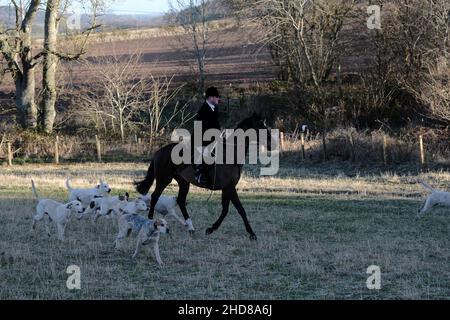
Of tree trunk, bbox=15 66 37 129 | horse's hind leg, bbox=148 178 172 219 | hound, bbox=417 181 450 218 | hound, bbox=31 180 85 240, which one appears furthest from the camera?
tree trunk, bbox=15 66 37 129

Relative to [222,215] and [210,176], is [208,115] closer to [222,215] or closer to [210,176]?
[210,176]

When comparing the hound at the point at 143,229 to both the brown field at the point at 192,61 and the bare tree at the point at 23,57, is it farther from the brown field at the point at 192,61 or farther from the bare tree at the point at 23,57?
the brown field at the point at 192,61

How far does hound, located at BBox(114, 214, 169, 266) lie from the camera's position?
1057 centimetres

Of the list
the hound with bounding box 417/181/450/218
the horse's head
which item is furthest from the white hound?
the hound with bounding box 417/181/450/218

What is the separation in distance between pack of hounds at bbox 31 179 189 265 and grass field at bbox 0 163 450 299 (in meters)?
0.23

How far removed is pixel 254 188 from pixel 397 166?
7302mm

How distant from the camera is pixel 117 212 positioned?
13609 mm

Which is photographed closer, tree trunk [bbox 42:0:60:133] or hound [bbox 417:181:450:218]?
hound [bbox 417:181:450:218]

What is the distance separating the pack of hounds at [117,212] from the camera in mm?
10719

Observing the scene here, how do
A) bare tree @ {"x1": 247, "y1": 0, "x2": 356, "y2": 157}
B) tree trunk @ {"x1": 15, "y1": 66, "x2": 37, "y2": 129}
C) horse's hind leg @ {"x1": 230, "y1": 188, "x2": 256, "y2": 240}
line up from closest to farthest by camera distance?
horse's hind leg @ {"x1": 230, "y1": 188, "x2": 256, "y2": 240} < bare tree @ {"x1": 247, "y1": 0, "x2": 356, "y2": 157} < tree trunk @ {"x1": 15, "y1": 66, "x2": 37, "y2": 129}

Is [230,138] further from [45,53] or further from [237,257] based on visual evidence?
[45,53]

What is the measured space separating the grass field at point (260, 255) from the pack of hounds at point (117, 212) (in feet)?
0.75

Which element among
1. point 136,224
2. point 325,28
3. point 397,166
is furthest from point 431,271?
point 325,28

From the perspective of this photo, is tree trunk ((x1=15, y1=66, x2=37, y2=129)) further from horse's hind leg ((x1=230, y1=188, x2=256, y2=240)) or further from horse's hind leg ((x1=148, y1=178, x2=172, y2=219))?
horse's hind leg ((x1=230, y1=188, x2=256, y2=240))
